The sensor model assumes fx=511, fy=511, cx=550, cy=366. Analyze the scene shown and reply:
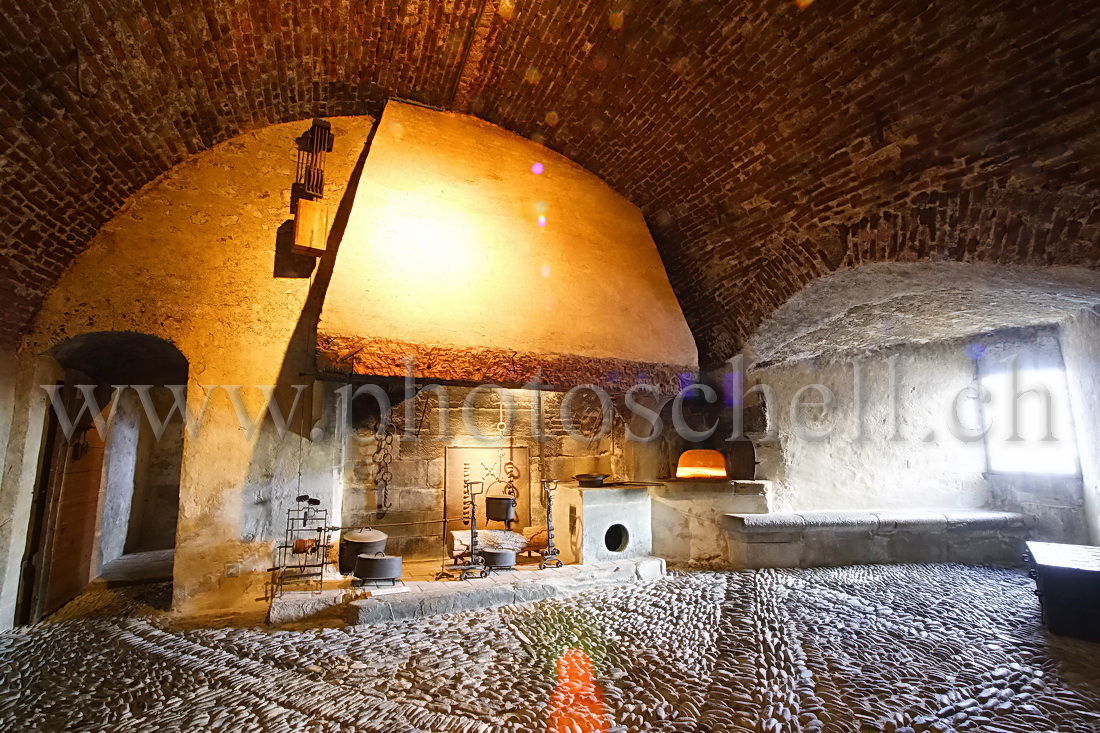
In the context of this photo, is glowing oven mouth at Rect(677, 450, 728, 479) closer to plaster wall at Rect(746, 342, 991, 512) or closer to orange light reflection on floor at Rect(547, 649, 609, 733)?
plaster wall at Rect(746, 342, 991, 512)

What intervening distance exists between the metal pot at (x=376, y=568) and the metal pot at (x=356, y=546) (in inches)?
8.4

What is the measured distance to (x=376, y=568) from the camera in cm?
489

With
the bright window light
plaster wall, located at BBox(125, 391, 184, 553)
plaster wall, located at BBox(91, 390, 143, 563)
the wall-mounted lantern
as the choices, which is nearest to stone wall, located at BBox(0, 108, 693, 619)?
the wall-mounted lantern

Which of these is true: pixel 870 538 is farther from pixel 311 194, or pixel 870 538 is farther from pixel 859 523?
pixel 311 194

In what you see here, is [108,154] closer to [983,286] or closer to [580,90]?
[580,90]

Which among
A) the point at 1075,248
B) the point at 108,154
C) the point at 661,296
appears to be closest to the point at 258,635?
the point at 108,154

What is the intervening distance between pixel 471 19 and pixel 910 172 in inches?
157

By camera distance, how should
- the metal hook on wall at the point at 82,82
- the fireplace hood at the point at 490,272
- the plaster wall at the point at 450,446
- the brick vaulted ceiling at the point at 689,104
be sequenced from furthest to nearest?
the plaster wall at the point at 450,446 → the fireplace hood at the point at 490,272 → the metal hook on wall at the point at 82,82 → the brick vaulted ceiling at the point at 689,104

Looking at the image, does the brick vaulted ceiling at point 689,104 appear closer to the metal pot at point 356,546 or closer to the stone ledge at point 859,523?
the stone ledge at point 859,523

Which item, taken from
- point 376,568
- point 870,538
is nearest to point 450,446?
point 376,568

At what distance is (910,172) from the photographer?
13.0 feet

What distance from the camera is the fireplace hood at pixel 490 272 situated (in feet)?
14.2

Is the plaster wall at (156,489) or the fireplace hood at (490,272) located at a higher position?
the fireplace hood at (490,272)

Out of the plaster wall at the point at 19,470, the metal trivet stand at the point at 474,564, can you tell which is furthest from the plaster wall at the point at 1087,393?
the plaster wall at the point at 19,470
